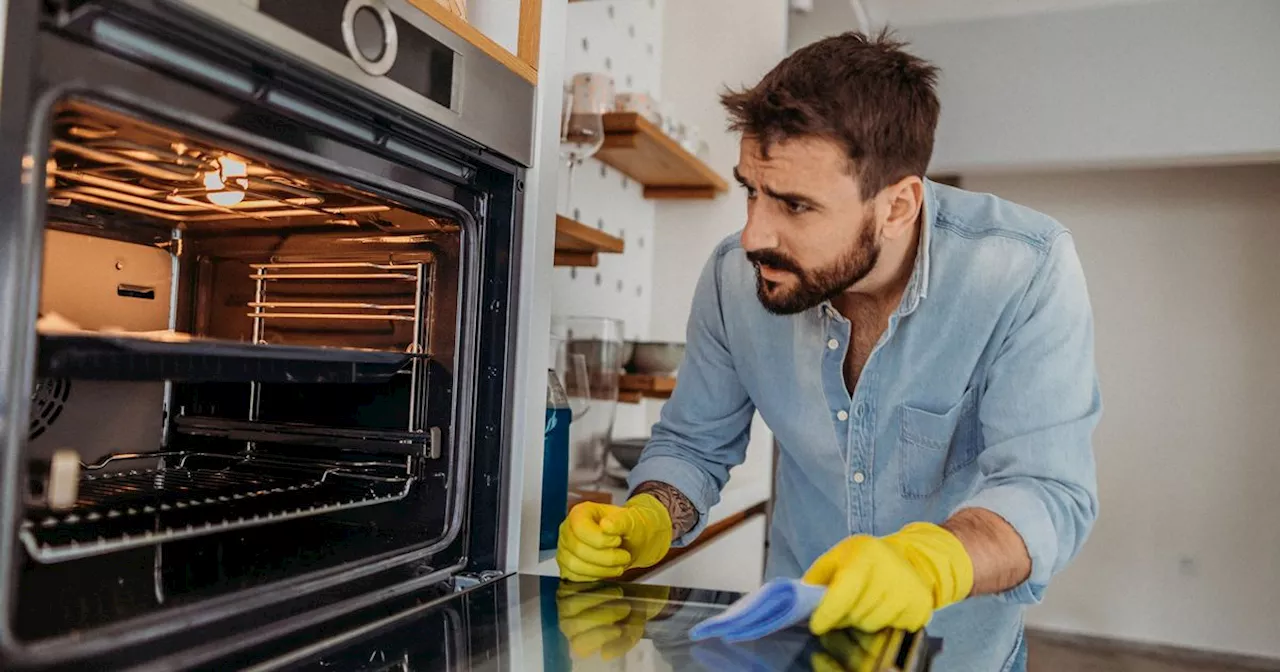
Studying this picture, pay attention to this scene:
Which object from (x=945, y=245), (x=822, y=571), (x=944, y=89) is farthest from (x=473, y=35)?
(x=944, y=89)

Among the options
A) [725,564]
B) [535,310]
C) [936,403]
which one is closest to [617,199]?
[725,564]

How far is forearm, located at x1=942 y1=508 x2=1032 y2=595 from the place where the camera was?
2.99 feet

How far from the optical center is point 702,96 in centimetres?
262

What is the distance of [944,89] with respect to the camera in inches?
130

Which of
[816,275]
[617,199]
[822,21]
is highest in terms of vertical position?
[822,21]

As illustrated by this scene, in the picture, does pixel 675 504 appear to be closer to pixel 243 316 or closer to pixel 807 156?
pixel 807 156

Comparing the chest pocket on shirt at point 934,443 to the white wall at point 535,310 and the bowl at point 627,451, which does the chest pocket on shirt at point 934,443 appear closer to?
the white wall at point 535,310

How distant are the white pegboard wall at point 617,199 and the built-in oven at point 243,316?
968 mm

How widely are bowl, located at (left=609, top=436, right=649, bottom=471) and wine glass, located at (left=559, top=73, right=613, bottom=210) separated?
1.70 feet

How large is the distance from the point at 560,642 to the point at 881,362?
2.23ft

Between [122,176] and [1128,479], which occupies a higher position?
[122,176]

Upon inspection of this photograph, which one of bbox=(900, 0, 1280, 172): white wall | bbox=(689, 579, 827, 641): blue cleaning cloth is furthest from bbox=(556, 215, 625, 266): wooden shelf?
bbox=(900, 0, 1280, 172): white wall

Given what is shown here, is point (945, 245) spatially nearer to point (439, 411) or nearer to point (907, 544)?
point (907, 544)

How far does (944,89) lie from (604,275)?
1.70m
